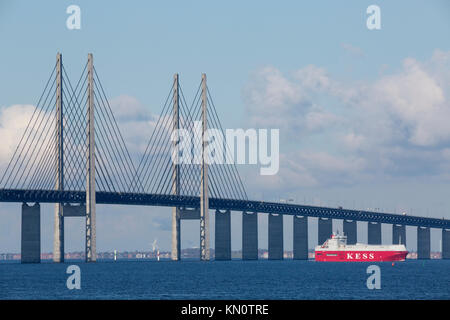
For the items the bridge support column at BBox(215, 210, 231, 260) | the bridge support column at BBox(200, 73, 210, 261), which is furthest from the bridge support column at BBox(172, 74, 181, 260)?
the bridge support column at BBox(215, 210, 231, 260)

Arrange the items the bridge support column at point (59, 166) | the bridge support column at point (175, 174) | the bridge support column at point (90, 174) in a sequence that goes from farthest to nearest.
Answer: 1. the bridge support column at point (175, 174)
2. the bridge support column at point (59, 166)
3. the bridge support column at point (90, 174)

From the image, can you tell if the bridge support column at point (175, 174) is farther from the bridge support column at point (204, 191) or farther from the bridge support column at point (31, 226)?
the bridge support column at point (31, 226)

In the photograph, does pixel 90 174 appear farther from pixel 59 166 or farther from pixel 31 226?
pixel 31 226

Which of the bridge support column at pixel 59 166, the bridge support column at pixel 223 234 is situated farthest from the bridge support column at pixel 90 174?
the bridge support column at pixel 223 234

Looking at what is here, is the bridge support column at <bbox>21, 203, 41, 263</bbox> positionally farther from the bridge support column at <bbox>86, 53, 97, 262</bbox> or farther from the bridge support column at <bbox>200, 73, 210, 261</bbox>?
the bridge support column at <bbox>200, 73, 210, 261</bbox>

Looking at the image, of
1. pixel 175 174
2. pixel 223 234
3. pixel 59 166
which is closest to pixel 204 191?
pixel 175 174

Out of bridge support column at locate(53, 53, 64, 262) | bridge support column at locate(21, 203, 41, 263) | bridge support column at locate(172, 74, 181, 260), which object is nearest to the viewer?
bridge support column at locate(53, 53, 64, 262)

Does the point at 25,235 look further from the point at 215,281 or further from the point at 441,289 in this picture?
the point at 441,289

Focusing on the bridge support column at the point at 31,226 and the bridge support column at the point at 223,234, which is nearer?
the bridge support column at the point at 31,226

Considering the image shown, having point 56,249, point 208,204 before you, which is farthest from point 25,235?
point 208,204
